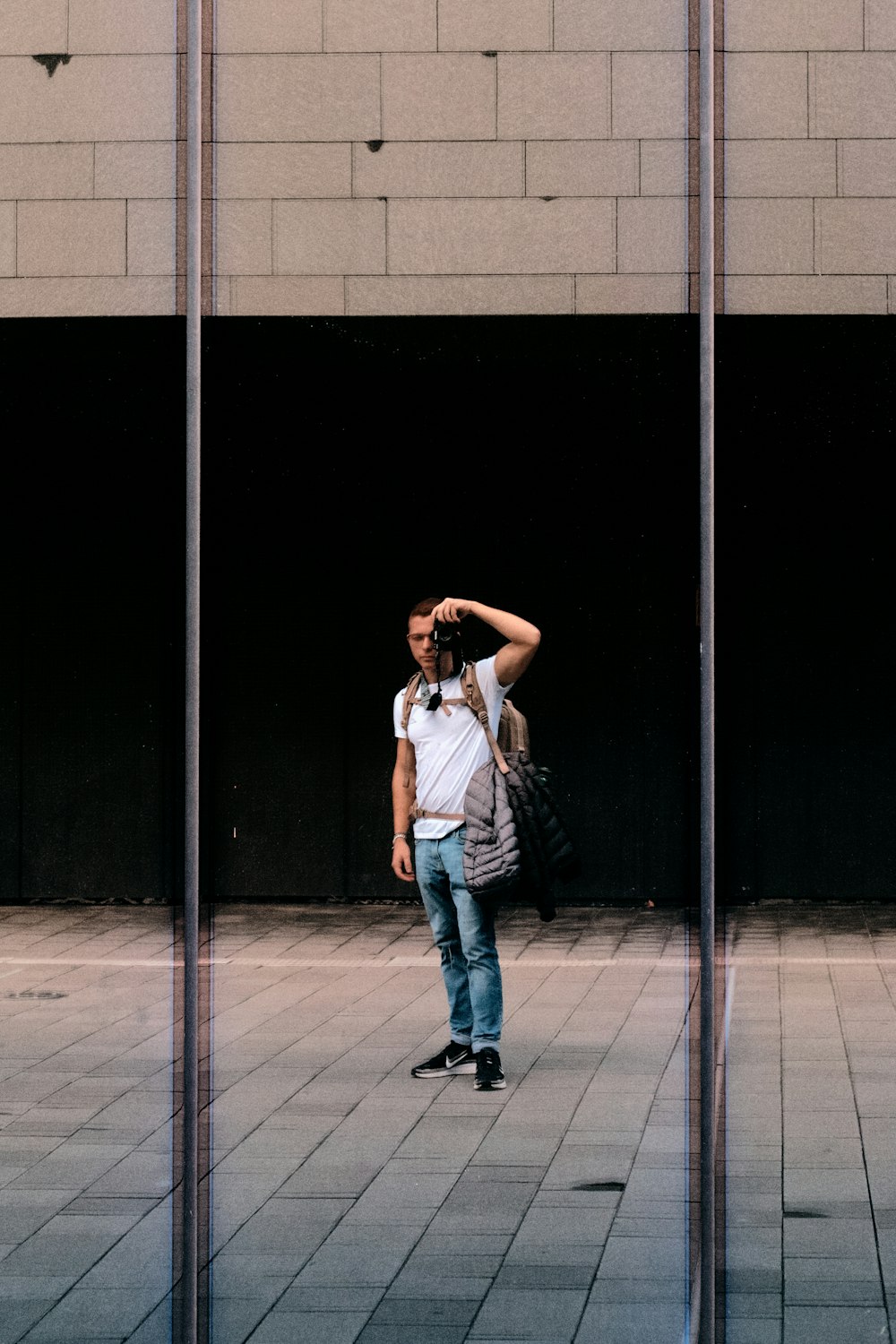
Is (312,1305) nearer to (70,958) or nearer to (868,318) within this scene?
(70,958)

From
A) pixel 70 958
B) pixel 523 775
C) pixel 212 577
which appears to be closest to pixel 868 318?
pixel 523 775

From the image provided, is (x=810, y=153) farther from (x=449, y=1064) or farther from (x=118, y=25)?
(x=449, y=1064)

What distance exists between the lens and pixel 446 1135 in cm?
472

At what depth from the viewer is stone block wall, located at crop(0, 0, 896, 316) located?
4.73m

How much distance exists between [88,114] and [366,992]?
2922 millimetres

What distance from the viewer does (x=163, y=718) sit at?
19.0 feet

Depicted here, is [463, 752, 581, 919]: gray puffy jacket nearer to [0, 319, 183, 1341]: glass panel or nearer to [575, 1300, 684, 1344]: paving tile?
[0, 319, 183, 1341]: glass panel

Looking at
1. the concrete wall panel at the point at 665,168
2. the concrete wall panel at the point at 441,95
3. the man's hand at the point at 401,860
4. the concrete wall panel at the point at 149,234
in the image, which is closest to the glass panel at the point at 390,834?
the man's hand at the point at 401,860

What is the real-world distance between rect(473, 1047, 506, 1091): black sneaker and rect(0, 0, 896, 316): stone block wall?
241 centimetres

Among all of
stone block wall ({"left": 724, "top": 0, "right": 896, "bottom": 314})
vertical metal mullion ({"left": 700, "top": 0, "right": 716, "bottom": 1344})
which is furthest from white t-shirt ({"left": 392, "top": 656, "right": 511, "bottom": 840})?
stone block wall ({"left": 724, "top": 0, "right": 896, "bottom": 314})

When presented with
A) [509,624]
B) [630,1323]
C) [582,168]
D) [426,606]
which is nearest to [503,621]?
[509,624]

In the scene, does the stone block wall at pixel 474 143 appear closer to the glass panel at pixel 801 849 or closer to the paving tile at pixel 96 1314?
the glass panel at pixel 801 849

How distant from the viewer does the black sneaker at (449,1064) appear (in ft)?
17.2

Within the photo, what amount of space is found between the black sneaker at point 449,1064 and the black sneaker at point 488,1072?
36 millimetres
